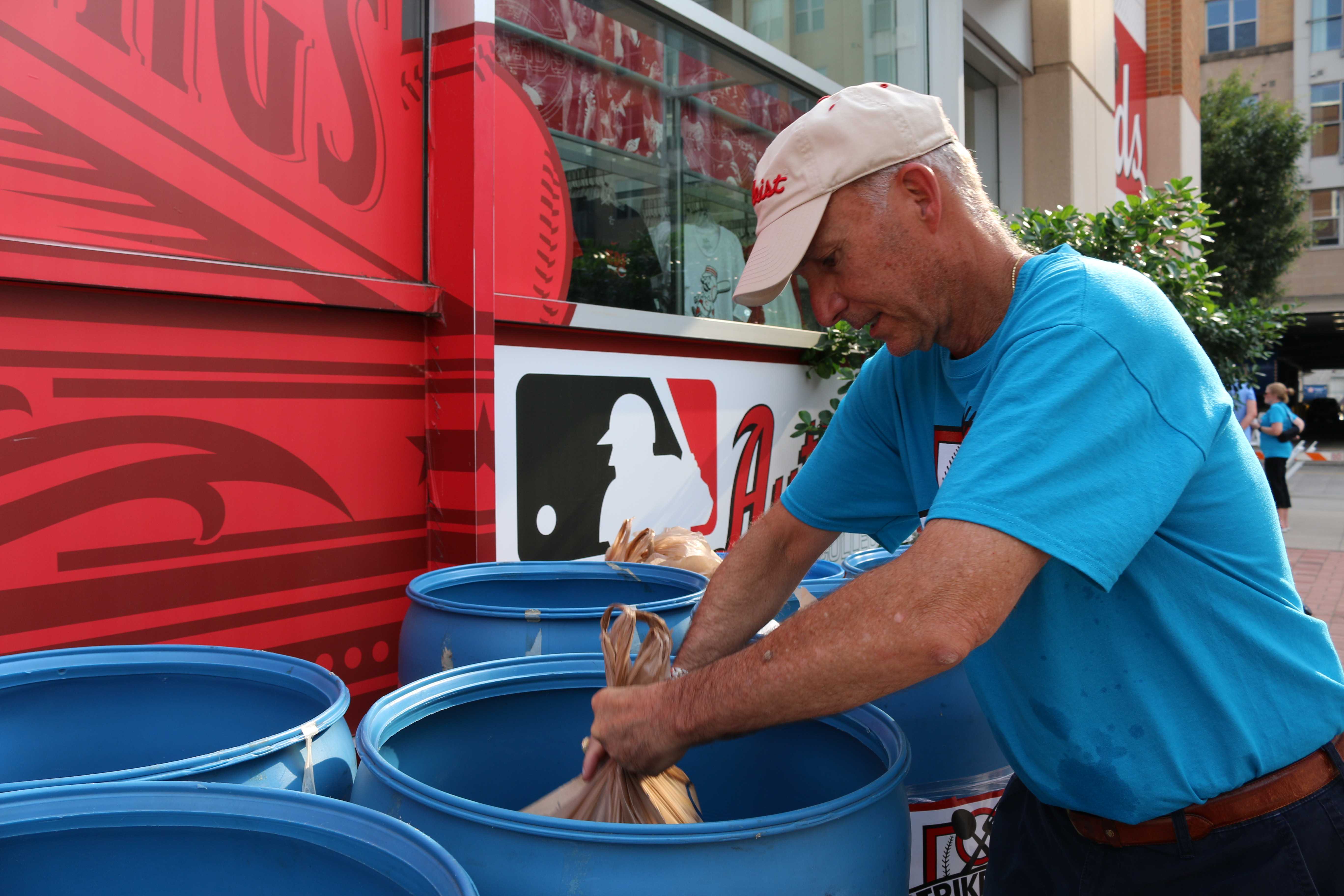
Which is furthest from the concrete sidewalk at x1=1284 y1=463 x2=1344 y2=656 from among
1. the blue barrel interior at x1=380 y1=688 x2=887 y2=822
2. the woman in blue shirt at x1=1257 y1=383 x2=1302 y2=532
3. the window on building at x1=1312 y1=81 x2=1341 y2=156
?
the window on building at x1=1312 y1=81 x2=1341 y2=156

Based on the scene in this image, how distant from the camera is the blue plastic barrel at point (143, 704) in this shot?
151cm

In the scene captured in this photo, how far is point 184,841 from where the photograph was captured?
1018 millimetres

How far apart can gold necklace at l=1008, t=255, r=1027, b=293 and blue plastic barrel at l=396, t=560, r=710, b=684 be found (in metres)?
0.78

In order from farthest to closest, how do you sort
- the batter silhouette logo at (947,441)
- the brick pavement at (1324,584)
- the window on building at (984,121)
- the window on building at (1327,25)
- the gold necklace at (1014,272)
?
1. the window on building at (1327,25)
2. the window on building at (984,121)
3. the brick pavement at (1324,584)
4. the batter silhouette logo at (947,441)
5. the gold necklace at (1014,272)

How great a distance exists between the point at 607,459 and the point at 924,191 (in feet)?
8.98

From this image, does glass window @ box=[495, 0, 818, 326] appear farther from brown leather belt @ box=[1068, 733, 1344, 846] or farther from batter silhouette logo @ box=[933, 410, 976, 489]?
brown leather belt @ box=[1068, 733, 1344, 846]

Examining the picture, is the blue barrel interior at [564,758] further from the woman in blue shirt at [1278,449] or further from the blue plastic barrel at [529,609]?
the woman in blue shirt at [1278,449]

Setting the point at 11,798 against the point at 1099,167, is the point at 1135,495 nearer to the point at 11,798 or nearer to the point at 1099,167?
the point at 11,798

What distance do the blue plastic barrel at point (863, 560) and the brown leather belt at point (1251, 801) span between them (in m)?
1.23

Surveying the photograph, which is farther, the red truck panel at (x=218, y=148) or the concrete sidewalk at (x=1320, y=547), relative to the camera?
the concrete sidewalk at (x=1320, y=547)

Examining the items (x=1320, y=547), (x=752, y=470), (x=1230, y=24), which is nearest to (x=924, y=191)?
(x=752, y=470)

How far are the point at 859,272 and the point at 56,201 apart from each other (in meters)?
1.97

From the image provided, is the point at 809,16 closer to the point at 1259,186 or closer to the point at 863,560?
the point at 863,560

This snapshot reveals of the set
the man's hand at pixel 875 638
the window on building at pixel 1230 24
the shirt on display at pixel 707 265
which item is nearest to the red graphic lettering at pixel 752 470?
the shirt on display at pixel 707 265
